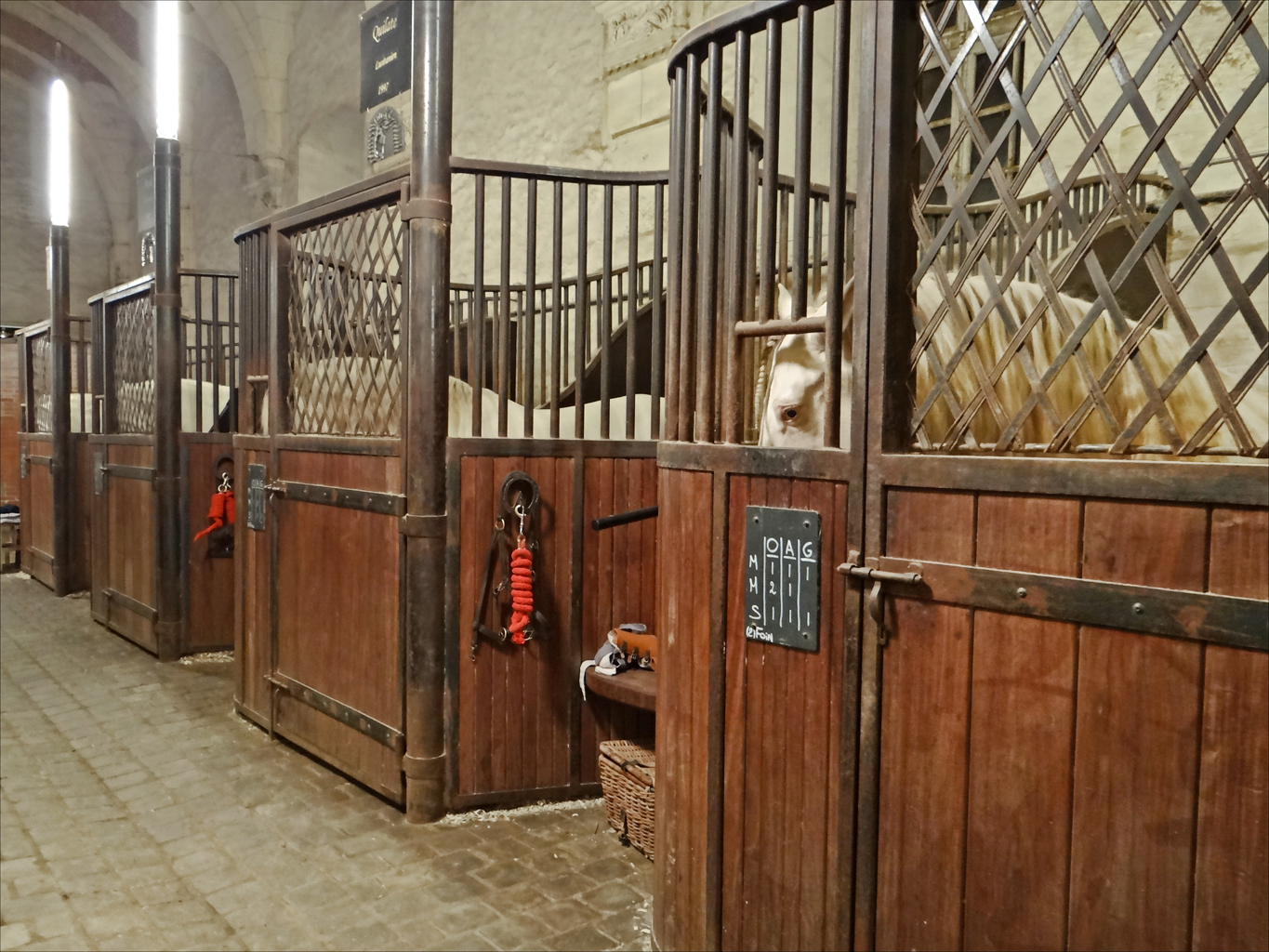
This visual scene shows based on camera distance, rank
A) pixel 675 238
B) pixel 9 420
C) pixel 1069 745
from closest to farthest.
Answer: pixel 1069 745, pixel 675 238, pixel 9 420

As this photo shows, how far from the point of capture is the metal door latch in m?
1.84

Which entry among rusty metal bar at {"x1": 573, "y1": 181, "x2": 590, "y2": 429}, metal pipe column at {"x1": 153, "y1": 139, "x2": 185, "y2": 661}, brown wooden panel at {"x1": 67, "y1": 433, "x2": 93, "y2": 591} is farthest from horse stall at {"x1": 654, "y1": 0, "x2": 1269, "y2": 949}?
brown wooden panel at {"x1": 67, "y1": 433, "x2": 93, "y2": 591}

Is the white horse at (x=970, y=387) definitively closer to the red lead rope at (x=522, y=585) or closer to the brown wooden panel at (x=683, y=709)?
the brown wooden panel at (x=683, y=709)

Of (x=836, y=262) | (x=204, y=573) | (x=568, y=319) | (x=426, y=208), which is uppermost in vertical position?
(x=568, y=319)

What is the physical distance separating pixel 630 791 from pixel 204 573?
410 centimetres

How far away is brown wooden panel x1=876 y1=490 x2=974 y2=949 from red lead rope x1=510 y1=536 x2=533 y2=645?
180 cm

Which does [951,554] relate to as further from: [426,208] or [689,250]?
[426,208]

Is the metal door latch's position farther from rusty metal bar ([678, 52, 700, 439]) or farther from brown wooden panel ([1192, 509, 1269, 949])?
rusty metal bar ([678, 52, 700, 439])

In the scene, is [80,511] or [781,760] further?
[80,511]

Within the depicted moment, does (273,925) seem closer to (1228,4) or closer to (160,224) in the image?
(1228,4)

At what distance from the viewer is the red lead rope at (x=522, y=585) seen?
3.42 m

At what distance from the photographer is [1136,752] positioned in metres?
1.54

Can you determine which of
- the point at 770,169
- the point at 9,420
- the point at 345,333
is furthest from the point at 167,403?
the point at 9,420

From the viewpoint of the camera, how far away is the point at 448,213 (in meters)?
3.42
